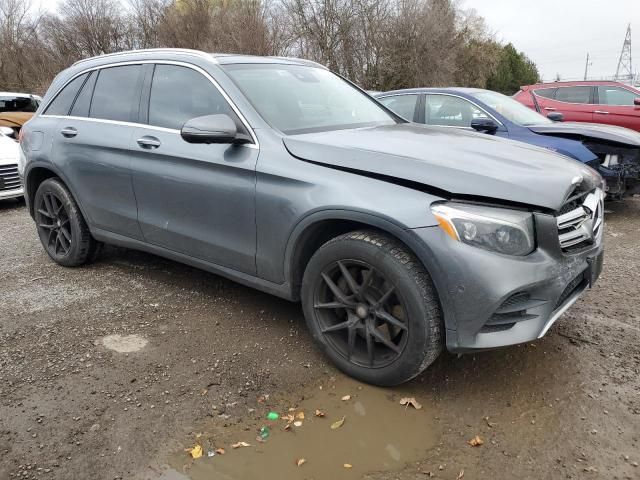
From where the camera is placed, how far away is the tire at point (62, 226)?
15.1 ft

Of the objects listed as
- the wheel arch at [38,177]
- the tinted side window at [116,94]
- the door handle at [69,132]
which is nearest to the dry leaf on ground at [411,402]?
the tinted side window at [116,94]

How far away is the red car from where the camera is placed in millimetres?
10297

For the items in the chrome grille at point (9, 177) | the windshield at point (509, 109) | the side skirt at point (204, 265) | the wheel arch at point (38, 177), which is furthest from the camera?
the chrome grille at point (9, 177)

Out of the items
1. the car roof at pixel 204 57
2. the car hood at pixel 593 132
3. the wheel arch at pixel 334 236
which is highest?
the car roof at pixel 204 57

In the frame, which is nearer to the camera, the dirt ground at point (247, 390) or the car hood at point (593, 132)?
the dirt ground at point (247, 390)

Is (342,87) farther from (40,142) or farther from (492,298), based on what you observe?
(40,142)

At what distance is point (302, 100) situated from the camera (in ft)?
11.9

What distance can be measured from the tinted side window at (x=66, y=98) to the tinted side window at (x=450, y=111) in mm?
4146

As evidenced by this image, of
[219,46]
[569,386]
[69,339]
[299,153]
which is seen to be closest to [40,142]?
[69,339]

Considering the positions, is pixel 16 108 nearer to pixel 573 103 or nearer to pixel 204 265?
pixel 204 265

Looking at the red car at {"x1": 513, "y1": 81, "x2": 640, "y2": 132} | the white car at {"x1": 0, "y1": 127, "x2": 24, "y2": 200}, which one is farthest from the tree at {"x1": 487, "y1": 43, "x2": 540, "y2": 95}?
the white car at {"x1": 0, "y1": 127, "x2": 24, "y2": 200}

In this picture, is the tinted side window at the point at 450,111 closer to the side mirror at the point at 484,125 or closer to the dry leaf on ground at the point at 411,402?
the side mirror at the point at 484,125

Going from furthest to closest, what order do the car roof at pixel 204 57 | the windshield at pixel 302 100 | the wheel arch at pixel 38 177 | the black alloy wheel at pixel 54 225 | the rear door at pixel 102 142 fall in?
the black alloy wheel at pixel 54 225
the wheel arch at pixel 38 177
the rear door at pixel 102 142
the car roof at pixel 204 57
the windshield at pixel 302 100

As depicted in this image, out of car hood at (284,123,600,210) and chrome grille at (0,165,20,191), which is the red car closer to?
car hood at (284,123,600,210)
